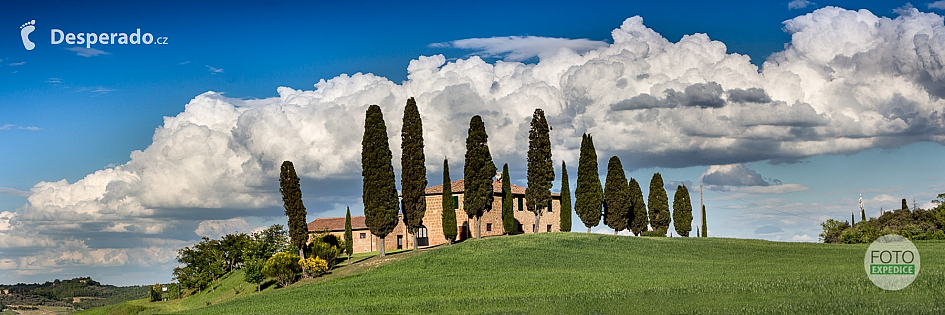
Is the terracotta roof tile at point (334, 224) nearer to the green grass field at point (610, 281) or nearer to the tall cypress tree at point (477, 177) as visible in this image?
the tall cypress tree at point (477, 177)

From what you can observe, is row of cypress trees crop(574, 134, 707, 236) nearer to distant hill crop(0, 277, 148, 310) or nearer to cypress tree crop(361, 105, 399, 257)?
cypress tree crop(361, 105, 399, 257)

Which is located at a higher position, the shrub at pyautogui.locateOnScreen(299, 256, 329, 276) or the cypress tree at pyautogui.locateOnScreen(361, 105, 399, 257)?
the cypress tree at pyautogui.locateOnScreen(361, 105, 399, 257)

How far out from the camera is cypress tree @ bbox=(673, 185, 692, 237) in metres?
66.1

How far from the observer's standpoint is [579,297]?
24859 mm

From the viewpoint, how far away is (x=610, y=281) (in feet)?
99.6

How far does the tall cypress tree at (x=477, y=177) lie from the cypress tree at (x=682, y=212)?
2272cm

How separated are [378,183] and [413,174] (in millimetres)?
3197

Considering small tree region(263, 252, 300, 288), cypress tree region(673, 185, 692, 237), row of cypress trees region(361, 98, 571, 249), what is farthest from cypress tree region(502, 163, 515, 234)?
small tree region(263, 252, 300, 288)

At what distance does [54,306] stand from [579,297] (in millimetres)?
93522

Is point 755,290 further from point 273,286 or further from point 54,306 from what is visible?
point 54,306

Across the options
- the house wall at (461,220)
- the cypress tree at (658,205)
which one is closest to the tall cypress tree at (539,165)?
the house wall at (461,220)

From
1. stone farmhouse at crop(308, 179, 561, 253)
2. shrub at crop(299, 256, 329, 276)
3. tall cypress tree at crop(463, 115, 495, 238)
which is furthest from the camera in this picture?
stone farmhouse at crop(308, 179, 561, 253)

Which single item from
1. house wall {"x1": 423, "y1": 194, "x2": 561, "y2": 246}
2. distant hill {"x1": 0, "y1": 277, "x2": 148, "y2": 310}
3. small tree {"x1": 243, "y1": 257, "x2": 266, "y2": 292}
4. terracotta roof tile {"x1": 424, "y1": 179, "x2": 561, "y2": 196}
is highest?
terracotta roof tile {"x1": 424, "y1": 179, "x2": 561, "y2": 196}

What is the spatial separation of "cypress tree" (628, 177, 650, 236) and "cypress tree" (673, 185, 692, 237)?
375cm
